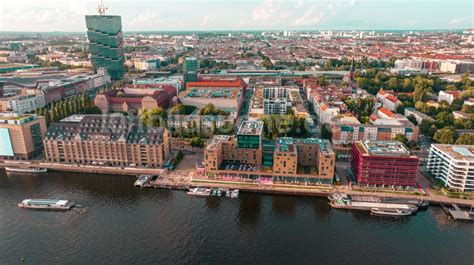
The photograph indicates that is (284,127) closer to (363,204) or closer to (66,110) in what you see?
(363,204)

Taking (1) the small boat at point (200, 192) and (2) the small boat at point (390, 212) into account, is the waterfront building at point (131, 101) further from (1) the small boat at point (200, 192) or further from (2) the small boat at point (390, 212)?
(2) the small boat at point (390, 212)

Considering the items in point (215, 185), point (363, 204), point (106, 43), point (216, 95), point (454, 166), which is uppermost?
point (106, 43)

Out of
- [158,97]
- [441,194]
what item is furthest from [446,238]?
[158,97]

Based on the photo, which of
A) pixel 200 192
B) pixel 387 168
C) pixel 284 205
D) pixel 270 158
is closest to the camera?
pixel 284 205

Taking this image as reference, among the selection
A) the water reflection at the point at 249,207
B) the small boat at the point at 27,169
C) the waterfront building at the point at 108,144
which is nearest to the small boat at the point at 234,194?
the water reflection at the point at 249,207

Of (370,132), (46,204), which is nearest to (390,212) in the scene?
(370,132)

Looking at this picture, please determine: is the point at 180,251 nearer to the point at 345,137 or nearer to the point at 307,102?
the point at 345,137
